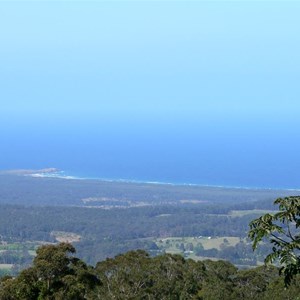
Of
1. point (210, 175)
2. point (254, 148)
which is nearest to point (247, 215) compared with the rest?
point (210, 175)

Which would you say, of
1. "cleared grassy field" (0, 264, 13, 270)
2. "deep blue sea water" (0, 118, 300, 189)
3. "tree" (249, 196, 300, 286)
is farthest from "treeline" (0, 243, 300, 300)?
"deep blue sea water" (0, 118, 300, 189)

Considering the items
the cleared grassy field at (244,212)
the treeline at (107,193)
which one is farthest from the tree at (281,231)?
the treeline at (107,193)

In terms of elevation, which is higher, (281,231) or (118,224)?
(281,231)

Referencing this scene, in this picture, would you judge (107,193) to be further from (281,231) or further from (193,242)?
(281,231)

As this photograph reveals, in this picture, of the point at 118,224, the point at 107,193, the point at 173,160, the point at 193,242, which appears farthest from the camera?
the point at 173,160

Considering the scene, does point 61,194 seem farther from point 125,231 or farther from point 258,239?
point 258,239

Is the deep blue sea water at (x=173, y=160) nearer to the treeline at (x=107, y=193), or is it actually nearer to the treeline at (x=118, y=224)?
the treeline at (x=107, y=193)

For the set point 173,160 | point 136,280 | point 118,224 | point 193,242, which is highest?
point 173,160

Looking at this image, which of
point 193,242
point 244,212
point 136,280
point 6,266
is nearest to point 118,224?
point 193,242

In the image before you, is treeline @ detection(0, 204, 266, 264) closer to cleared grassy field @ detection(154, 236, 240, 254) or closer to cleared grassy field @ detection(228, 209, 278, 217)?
cleared grassy field @ detection(228, 209, 278, 217)
